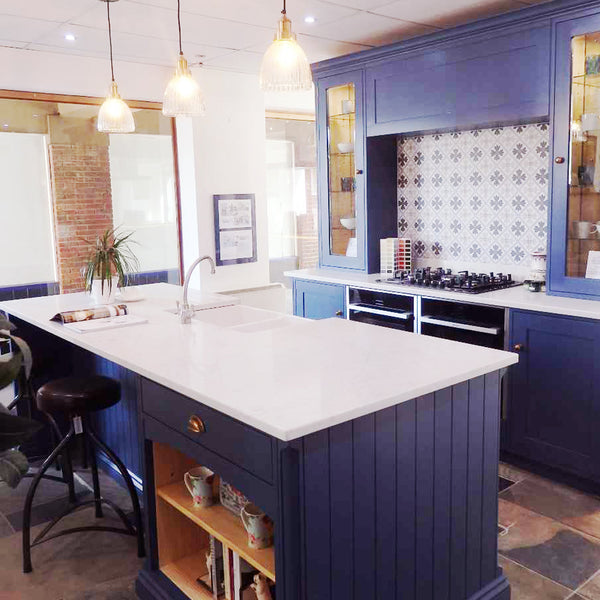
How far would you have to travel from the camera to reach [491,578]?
2383 mm

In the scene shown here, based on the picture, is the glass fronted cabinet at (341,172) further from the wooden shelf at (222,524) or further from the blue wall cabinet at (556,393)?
the wooden shelf at (222,524)

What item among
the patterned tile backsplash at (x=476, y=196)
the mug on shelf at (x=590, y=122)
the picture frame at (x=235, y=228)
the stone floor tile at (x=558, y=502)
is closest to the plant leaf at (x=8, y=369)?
the stone floor tile at (x=558, y=502)

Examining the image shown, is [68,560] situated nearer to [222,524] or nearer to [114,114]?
[222,524]

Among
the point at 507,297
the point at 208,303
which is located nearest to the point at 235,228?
the point at 208,303

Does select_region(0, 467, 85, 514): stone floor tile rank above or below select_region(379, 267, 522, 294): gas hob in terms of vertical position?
below

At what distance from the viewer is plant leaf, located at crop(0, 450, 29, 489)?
1.17m

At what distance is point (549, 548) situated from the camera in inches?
111

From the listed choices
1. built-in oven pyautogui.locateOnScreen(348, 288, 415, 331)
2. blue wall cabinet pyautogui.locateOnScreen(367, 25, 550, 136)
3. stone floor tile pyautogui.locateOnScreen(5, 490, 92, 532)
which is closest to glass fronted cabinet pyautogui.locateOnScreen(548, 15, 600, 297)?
blue wall cabinet pyautogui.locateOnScreen(367, 25, 550, 136)

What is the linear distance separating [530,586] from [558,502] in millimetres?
778

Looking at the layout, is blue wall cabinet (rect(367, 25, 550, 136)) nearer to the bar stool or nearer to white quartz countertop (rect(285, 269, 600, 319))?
white quartz countertop (rect(285, 269, 600, 319))

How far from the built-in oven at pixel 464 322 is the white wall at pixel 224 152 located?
7.59 feet

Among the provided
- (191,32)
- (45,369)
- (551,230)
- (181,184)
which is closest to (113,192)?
(181,184)

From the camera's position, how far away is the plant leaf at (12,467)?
3.85 feet

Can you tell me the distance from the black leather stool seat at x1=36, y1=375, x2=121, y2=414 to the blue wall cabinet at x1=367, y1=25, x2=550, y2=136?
249 cm
